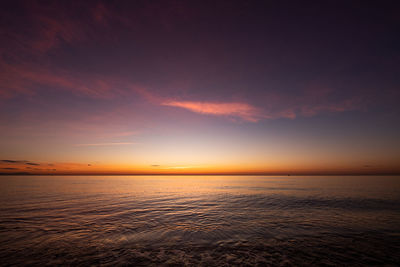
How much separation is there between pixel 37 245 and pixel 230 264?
13265 millimetres

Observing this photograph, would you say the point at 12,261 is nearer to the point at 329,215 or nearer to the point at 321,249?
the point at 321,249

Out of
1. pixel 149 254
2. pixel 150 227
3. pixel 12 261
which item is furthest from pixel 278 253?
pixel 12 261

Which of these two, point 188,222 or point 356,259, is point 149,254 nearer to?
point 188,222

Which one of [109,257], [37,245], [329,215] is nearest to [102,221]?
[37,245]

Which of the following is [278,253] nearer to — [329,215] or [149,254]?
[149,254]

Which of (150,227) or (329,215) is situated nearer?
(150,227)

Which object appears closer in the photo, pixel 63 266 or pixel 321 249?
pixel 63 266

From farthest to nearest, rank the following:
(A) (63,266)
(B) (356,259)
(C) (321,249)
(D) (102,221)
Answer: (D) (102,221) < (C) (321,249) < (B) (356,259) < (A) (63,266)

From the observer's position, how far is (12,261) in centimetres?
1081

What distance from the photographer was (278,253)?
12.3m

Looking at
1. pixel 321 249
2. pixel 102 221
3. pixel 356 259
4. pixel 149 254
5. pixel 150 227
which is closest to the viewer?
pixel 356 259

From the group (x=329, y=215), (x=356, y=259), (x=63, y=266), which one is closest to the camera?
(x=63, y=266)

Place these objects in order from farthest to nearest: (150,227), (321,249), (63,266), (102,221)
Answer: (102,221)
(150,227)
(321,249)
(63,266)

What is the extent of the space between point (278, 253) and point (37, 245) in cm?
1631
